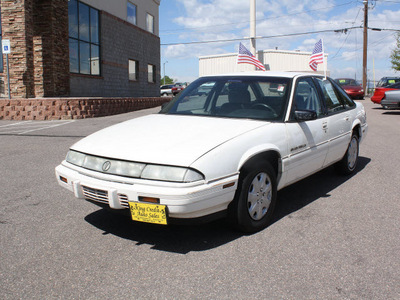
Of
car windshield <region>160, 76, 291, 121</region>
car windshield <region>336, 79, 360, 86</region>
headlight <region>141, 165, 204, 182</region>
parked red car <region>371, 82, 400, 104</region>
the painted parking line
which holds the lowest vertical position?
the painted parking line

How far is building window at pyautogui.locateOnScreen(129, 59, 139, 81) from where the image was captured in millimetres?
24220

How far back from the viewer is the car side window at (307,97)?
14.9 ft

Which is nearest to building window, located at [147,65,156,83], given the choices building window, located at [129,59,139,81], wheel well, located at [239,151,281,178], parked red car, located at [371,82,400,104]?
building window, located at [129,59,139,81]

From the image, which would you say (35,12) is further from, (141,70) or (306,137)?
(306,137)

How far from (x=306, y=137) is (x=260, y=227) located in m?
1.19

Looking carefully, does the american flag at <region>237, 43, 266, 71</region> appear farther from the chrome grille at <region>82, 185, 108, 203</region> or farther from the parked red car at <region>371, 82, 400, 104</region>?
the chrome grille at <region>82, 185, 108, 203</region>

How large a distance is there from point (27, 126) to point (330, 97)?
31.6 feet

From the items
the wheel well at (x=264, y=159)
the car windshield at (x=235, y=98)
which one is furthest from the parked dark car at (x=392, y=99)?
the wheel well at (x=264, y=159)

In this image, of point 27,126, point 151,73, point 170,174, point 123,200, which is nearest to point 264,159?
point 170,174

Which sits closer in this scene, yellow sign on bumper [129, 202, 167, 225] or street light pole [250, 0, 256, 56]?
yellow sign on bumper [129, 202, 167, 225]

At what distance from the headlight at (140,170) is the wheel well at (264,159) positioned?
1.78ft

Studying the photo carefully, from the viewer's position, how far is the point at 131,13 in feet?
78.6

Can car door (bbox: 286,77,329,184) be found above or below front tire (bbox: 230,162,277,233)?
above

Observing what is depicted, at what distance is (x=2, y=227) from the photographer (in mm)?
3832
